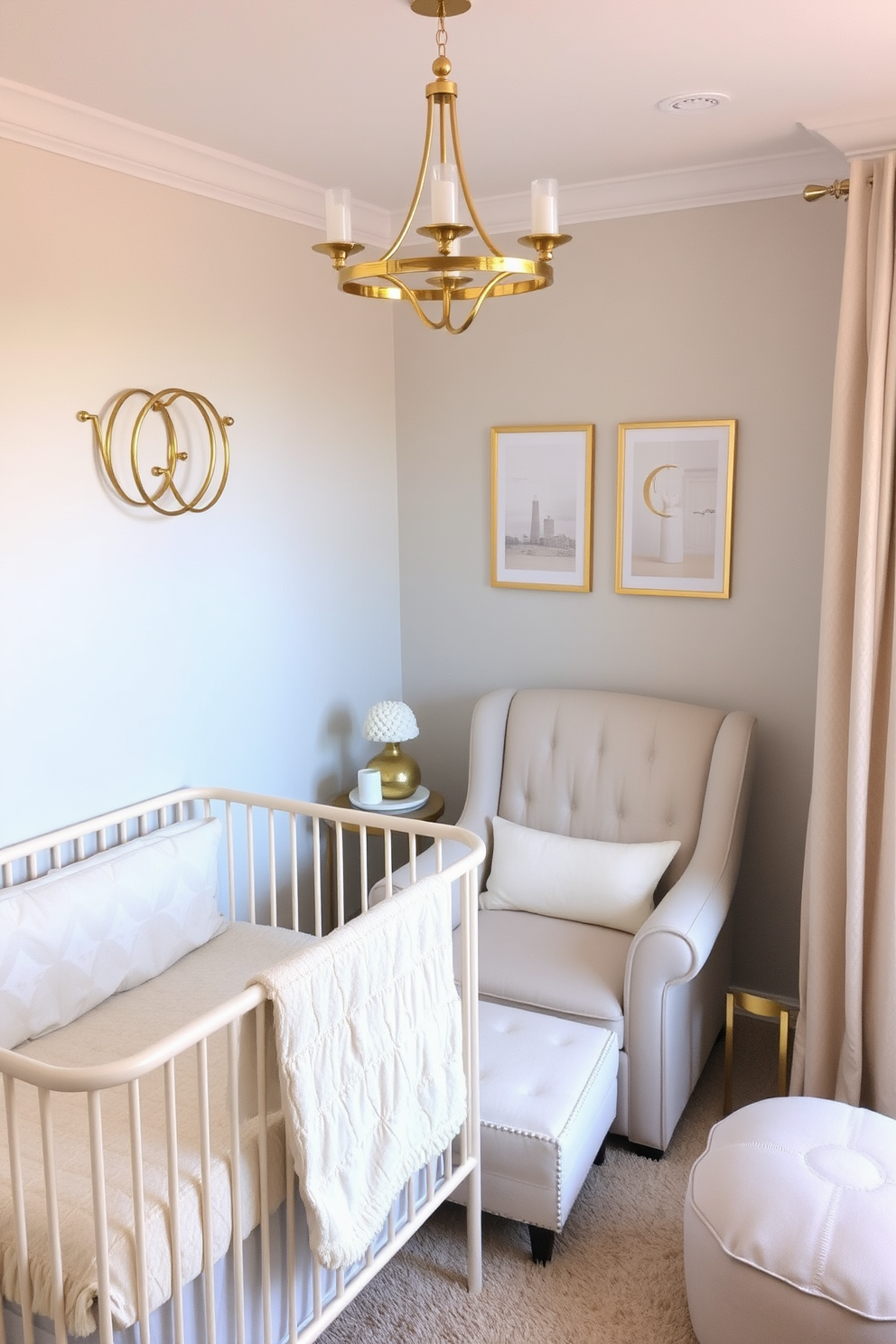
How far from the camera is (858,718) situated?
2.56m

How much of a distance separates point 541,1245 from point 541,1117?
0.30 meters

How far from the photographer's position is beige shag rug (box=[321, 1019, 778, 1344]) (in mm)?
2197

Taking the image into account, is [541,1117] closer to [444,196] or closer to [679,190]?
[444,196]

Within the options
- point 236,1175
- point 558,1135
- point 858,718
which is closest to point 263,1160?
point 236,1175

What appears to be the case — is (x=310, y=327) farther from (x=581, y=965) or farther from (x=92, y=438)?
(x=581, y=965)

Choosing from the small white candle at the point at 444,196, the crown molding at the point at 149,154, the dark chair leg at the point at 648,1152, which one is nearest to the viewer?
the small white candle at the point at 444,196

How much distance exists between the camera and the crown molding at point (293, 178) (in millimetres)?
2389

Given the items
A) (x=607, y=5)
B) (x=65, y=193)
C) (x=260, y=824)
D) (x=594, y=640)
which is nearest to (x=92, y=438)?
(x=65, y=193)

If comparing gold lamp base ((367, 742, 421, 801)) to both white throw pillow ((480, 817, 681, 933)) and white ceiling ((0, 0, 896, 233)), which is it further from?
white ceiling ((0, 0, 896, 233))

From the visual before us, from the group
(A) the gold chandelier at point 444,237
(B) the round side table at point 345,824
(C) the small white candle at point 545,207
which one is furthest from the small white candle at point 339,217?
(B) the round side table at point 345,824

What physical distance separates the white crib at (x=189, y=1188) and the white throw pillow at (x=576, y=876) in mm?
686

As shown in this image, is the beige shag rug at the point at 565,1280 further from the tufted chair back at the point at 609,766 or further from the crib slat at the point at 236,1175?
the tufted chair back at the point at 609,766

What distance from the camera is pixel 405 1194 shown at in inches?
84.5

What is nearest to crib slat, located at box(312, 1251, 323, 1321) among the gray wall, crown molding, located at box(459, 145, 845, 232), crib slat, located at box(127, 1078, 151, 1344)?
crib slat, located at box(127, 1078, 151, 1344)
